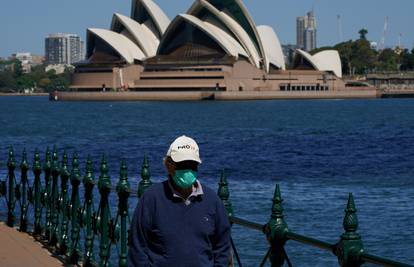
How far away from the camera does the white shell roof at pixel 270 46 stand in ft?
456

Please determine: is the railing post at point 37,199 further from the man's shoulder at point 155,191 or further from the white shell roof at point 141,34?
the white shell roof at point 141,34

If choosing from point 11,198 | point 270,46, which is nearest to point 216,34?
point 270,46

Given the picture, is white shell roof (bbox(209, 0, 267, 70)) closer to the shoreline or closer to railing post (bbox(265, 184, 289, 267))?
the shoreline

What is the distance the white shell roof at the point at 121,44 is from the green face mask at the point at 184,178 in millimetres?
123720

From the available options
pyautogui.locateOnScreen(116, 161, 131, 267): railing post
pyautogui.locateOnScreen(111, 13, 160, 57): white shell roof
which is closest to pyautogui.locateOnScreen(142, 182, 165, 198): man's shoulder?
pyautogui.locateOnScreen(116, 161, 131, 267): railing post

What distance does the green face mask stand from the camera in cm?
469

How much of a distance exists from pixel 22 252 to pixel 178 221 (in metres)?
4.54

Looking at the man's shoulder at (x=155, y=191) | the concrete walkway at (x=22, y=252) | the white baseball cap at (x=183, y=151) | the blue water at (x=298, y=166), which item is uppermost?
the white baseball cap at (x=183, y=151)

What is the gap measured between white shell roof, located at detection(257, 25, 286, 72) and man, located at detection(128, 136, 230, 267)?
132710mm

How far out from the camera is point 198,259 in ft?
15.6

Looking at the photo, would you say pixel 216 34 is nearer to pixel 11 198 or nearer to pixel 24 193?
pixel 11 198

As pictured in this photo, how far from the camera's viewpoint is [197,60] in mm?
135250

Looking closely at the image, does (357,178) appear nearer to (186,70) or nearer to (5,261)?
(5,261)

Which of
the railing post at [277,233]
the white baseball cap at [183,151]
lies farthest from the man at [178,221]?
the railing post at [277,233]
